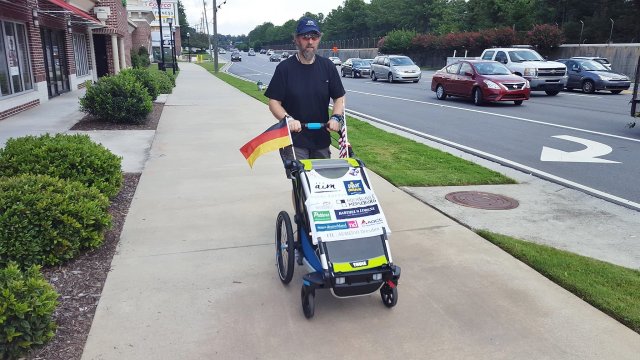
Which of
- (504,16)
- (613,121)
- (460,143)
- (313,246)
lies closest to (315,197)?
(313,246)

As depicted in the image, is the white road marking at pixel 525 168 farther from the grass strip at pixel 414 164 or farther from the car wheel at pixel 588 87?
the car wheel at pixel 588 87

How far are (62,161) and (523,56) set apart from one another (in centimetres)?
2053

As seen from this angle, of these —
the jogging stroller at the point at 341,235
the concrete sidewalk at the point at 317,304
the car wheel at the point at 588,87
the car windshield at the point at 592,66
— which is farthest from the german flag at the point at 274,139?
the car windshield at the point at 592,66

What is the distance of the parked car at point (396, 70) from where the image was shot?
28422mm

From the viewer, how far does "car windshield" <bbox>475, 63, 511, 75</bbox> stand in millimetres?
17578

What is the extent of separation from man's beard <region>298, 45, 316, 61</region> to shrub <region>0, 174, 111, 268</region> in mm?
2328

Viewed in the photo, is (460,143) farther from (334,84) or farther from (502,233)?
(334,84)

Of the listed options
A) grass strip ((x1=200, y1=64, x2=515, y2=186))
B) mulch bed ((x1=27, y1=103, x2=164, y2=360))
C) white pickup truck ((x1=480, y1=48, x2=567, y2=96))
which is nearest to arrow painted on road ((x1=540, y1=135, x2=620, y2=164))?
grass strip ((x1=200, y1=64, x2=515, y2=186))

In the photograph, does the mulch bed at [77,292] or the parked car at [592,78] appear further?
the parked car at [592,78]

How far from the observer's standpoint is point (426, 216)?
580 centimetres

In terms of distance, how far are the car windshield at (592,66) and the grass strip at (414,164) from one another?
51.0 ft

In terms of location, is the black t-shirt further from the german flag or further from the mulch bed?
the mulch bed

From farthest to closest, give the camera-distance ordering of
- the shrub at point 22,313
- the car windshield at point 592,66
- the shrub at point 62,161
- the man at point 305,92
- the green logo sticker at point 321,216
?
1. the car windshield at point 592,66
2. the shrub at point 62,161
3. the man at point 305,92
4. the green logo sticker at point 321,216
5. the shrub at point 22,313

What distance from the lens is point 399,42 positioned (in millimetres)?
58062
